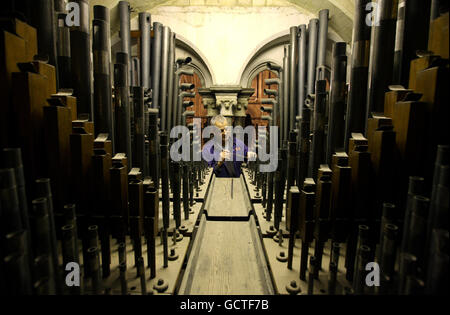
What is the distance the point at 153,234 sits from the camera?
115 cm

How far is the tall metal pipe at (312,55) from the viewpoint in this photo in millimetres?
3830

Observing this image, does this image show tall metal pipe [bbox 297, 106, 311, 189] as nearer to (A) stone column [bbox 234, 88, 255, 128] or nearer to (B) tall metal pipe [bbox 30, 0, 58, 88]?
(B) tall metal pipe [bbox 30, 0, 58, 88]

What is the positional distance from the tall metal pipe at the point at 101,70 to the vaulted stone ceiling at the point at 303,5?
3.76 m

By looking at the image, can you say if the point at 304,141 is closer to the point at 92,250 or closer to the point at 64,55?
the point at 92,250

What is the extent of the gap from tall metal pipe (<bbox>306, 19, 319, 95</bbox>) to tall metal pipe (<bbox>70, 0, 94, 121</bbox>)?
310cm

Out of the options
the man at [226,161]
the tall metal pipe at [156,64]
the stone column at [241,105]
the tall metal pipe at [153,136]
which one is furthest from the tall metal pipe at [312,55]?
the tall metal pipe at [153,136]

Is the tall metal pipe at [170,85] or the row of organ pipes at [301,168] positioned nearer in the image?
the row of organ pipes at [301,168]

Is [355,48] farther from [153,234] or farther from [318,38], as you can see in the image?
[318,38]

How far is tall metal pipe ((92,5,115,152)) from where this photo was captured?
4.26 feet

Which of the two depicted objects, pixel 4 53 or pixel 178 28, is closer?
pixel 4 53

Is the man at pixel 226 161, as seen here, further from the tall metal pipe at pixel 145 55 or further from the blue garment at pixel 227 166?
the tall metal pipe at pixel 145 55

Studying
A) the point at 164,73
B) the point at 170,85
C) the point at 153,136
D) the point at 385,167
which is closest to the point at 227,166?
the point at 170,85

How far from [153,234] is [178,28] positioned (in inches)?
215

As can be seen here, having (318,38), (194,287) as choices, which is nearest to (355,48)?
(194,287)
